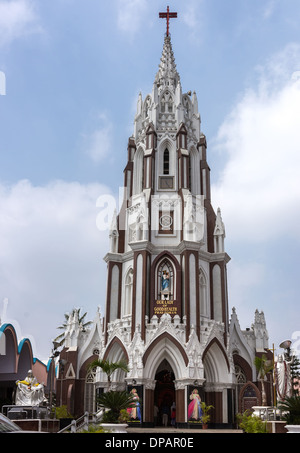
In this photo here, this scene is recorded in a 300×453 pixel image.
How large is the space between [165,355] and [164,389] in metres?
4.20

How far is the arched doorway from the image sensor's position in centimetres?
3706

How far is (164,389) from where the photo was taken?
37.4 m

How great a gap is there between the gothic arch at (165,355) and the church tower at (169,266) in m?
0.07

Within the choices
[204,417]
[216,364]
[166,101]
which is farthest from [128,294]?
[166,101]

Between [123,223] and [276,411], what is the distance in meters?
22.2

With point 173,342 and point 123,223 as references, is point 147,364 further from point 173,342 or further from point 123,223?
point 123,223

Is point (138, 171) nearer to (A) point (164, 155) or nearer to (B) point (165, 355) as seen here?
(A) point (164, 155)

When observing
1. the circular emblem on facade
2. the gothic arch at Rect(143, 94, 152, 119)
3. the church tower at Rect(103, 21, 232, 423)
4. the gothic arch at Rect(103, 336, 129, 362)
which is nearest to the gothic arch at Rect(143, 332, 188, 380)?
the church tower at Rect(103, 21, 232, 423)

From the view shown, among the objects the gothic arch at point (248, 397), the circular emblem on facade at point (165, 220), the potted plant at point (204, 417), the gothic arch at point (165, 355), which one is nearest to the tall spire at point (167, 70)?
the circular emblem on facade at point (165, 220)

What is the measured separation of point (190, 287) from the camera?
36344 millimetres

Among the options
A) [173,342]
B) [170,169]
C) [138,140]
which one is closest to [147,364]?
[173,342]

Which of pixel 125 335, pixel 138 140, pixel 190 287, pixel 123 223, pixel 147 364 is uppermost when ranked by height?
pixel 138 140

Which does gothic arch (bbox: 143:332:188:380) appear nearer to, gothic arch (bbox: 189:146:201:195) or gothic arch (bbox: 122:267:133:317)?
gothic arch (bbox: 122:267:133:317)

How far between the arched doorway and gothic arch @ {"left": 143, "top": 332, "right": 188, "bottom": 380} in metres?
2.52
